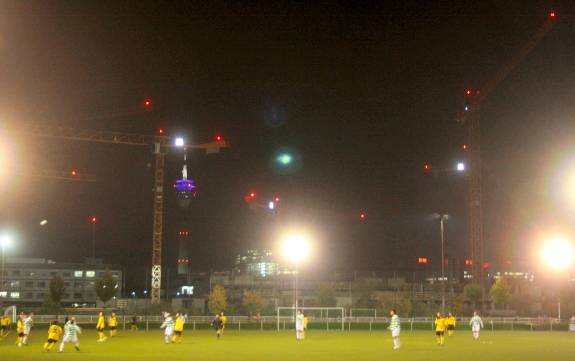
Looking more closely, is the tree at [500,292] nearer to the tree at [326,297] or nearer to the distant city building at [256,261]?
the tree at [326,297]

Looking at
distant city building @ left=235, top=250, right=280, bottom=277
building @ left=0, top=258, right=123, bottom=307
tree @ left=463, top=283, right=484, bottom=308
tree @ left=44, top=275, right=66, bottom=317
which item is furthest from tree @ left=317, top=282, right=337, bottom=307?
distant city building @ left=235, top=250, right=280, bottom=277

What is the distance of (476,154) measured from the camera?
11756 cm

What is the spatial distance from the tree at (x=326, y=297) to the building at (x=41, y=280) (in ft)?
134

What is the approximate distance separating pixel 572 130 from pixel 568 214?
592 inches

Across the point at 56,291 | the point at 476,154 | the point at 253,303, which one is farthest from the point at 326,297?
the point at 476,154

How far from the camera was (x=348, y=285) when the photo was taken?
314ft

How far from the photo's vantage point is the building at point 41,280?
349 ft

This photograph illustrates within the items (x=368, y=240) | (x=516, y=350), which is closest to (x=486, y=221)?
A: (x=368, y=240)

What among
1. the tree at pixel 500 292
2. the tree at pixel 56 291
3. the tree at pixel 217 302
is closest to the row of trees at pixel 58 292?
the tree at pixel 56 291

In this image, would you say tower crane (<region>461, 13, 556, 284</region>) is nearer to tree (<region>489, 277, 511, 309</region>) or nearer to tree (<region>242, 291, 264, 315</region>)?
tree (<region>489, 277, 511, 309</region>)

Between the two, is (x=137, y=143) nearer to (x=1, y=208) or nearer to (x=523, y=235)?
(x=1, y=208)

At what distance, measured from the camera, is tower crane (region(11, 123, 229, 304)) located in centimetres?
9294

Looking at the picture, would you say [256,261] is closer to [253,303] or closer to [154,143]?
[154,143]

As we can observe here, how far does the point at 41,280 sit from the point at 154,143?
111ft
